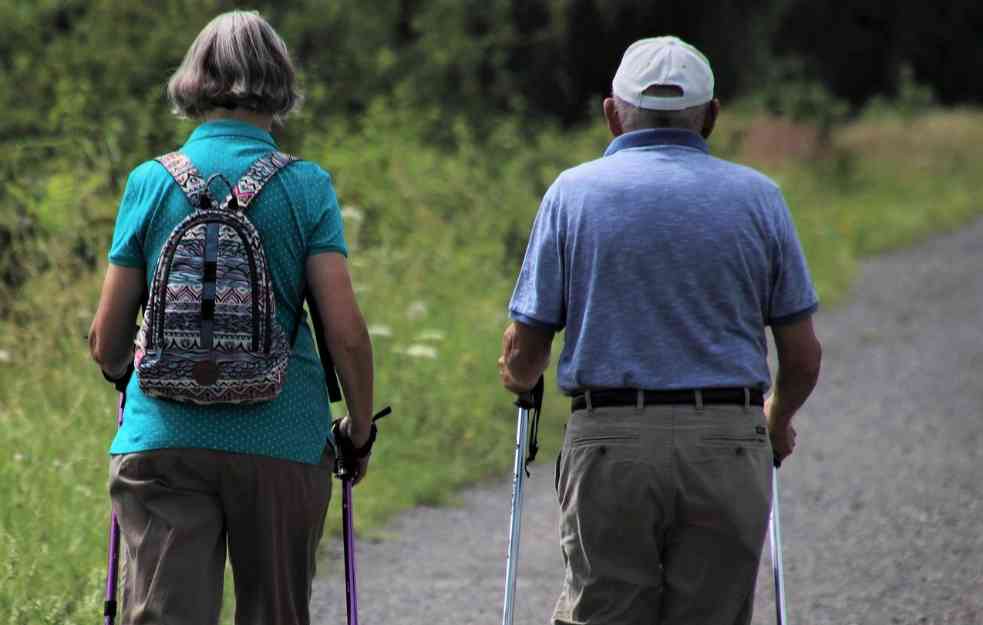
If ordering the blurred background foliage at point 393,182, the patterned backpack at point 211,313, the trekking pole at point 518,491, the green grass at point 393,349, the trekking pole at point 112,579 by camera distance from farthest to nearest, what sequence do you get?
the blurred background foliage at point 393,182, the green grass at point 393,349, the trekking pole at point 518,491, the trekking pole at point 112,579, the patterned backpack at point 211,313

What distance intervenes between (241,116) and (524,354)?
82 cm

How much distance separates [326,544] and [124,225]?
3500mm

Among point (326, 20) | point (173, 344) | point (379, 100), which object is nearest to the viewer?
point (173, 344)

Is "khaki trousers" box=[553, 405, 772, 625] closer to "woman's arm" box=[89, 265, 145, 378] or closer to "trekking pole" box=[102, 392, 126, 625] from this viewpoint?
"woman's arm" box=[89, 265, 145, 378]

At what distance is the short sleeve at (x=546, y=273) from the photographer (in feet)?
12.3

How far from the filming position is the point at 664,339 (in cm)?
370

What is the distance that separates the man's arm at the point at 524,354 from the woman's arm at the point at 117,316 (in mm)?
814

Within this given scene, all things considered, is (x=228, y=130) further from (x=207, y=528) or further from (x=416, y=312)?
(x=416, y=312)

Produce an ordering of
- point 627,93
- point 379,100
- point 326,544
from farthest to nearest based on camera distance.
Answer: point 379,100 → point 326,544 → point 627,93

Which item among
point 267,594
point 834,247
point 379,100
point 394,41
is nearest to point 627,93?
point 267,594

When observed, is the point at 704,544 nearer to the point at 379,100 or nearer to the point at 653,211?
the point at 653,211

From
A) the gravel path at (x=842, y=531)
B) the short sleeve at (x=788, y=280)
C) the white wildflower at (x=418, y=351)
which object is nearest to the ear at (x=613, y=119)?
the short sleeve at (x=788, y=280)

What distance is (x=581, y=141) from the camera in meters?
16.8

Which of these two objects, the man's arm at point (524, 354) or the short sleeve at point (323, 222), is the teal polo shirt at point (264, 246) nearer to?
the short sleeve at point (323, 222)
